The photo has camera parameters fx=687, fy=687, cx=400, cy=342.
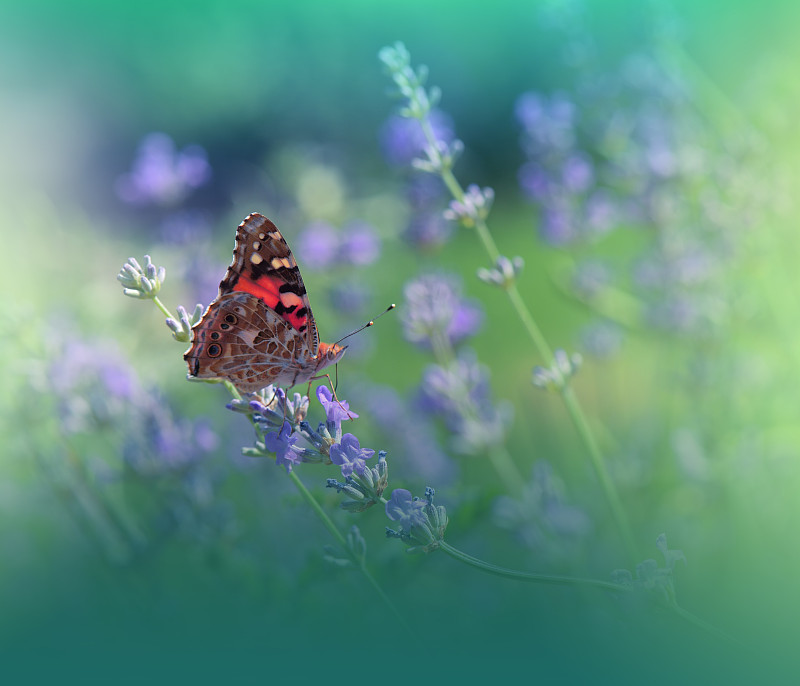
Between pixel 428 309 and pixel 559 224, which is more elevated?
pixel 559 224

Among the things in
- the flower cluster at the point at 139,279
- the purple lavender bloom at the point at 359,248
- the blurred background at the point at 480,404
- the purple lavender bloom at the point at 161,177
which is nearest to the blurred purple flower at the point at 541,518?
the blurred background at the point at 480,404

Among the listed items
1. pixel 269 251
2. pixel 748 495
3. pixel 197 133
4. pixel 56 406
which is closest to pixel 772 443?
pixel 748 495

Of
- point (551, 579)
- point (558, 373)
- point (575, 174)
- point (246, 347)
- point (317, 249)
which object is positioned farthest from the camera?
point (317, 249)

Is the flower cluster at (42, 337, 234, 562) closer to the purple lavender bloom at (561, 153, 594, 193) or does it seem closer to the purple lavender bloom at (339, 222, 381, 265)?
the purple lavender bloom at (339, 222, 381, 265)

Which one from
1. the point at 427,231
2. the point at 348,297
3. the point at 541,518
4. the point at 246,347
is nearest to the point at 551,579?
the point at 246,347

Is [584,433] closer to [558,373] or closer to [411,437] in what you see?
[558,373]
